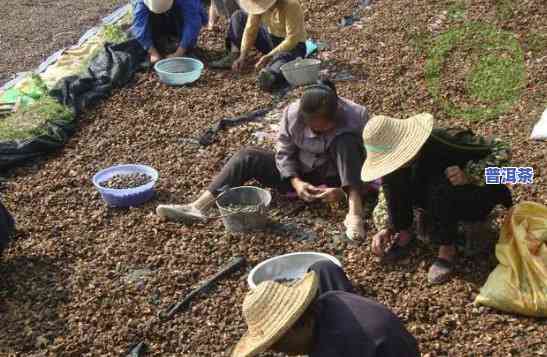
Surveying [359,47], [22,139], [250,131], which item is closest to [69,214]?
[22,139]

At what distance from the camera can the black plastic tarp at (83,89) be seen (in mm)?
5262

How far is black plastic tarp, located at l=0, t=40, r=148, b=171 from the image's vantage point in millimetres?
5262

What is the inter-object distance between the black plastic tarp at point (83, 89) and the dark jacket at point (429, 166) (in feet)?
9.70

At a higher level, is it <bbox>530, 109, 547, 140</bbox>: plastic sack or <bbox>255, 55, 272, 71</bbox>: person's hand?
<bbox>255, 55, 272, 71</bbox>: person's hand

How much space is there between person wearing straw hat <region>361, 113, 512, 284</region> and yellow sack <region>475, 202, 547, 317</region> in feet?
0.51

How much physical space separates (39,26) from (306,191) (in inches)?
244

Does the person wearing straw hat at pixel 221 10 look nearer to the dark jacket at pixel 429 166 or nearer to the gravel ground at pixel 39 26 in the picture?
the gravel ground at pixel 39 26

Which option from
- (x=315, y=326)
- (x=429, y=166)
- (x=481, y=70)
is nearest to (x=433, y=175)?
(x=429, y=166)

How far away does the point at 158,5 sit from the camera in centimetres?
664

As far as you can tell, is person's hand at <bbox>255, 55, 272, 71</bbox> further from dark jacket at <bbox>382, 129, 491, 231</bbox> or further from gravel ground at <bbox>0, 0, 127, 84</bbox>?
dark jacket at <bbox>382, 129, 491, 231</bbox>

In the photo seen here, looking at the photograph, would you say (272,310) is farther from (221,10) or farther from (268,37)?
(221,10)

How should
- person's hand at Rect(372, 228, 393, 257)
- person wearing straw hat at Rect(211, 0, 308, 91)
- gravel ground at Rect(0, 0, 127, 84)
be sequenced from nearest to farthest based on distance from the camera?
person's hand at Rect(372, 228, 393, 257)
person wearing straw hat at Rect(211, 0, 308, 91)
gravel ground at Rect(0, 0, 127, 84)

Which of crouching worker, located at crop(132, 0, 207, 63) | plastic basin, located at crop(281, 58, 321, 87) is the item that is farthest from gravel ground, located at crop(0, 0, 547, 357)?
crouching worker, located at crop(132, 0, 207, 63)

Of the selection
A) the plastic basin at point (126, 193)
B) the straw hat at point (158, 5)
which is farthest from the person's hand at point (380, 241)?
the straw hat at point (158, 5)
